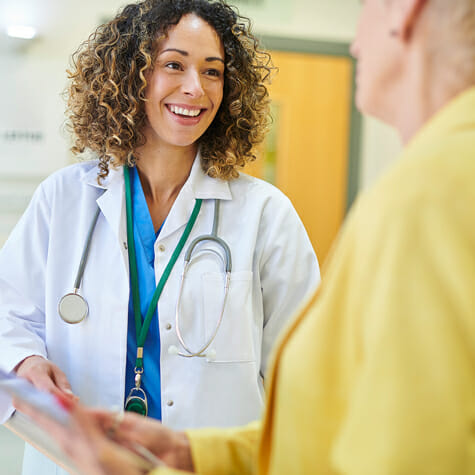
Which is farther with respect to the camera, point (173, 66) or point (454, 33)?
point (173, 66)

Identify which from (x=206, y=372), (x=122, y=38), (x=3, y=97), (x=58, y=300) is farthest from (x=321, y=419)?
(x=3, y=97)

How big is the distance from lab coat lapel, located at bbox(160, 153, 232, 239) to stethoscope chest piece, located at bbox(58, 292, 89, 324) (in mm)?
242

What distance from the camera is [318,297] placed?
25.3 inches

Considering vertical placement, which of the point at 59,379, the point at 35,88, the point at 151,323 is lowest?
the point at 59,379

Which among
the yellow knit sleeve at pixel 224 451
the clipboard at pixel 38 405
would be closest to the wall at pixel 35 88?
the clipboard at pixel 38 405

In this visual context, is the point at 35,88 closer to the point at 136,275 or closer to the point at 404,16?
the point at 136,275

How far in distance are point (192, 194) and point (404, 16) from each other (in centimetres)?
93

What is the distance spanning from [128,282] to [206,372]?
27 cm

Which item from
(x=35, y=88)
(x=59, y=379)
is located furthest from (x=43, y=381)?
(x=35, y=88)

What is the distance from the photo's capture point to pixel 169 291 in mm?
1359

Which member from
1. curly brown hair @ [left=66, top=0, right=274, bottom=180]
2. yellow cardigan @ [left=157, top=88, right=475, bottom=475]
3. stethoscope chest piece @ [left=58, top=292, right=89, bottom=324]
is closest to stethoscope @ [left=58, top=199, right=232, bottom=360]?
stethoscope chest piece @ [left=58, top=292, right=89, bottom=324]

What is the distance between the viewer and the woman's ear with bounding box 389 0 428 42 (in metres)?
0.60

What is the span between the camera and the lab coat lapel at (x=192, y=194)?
4.69 ft

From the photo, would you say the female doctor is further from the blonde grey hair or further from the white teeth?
the blonde grey hair
